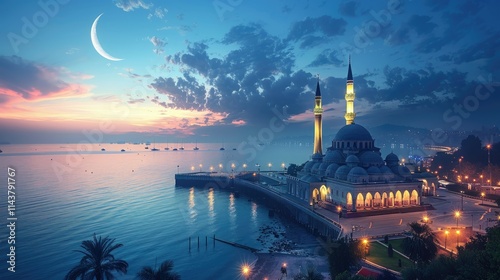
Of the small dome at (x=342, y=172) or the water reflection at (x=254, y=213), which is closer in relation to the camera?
the small dome at (x=342, y=172)

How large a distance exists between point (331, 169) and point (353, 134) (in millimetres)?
11415

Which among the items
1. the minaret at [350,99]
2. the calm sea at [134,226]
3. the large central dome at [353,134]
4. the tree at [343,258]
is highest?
the minaret at [350,99]

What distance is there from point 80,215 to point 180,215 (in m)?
23.0

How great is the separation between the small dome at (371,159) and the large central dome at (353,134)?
593 cm

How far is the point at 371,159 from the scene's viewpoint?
69875 millimetres

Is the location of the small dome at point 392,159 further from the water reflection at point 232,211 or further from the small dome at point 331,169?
the water reflection at point 232,211

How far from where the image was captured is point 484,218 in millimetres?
53469

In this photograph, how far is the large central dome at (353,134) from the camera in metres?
76.3

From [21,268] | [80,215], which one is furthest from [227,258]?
[80,215]

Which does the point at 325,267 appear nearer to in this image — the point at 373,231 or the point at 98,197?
the point at 373,231

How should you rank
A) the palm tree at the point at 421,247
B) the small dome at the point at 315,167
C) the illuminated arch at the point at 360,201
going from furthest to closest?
1. the small dome at the point at 315,167
2. the illuminated arch at the point at 360,201
3. the palm tree at the point at 421,247

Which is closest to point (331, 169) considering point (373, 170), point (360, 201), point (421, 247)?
point (373, 170)

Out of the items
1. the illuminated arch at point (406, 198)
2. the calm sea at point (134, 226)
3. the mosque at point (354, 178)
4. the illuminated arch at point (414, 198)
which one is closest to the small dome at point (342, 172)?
the mosque at point (354, 178)

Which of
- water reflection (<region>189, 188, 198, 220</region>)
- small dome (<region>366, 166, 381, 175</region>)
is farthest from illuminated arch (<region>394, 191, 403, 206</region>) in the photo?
water reflection (<region>189, 188, 198, 220</region>)
